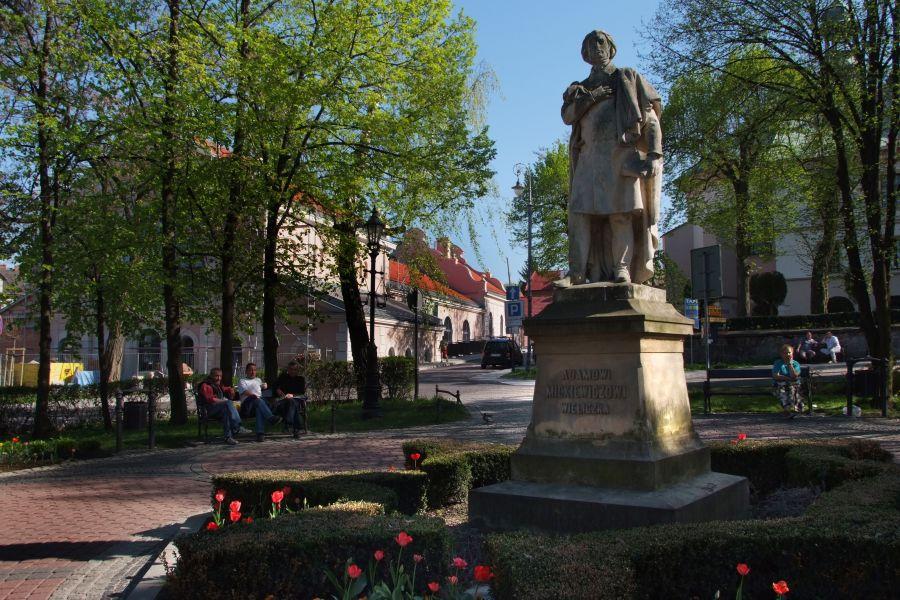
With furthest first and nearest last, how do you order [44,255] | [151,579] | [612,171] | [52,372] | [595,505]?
1. [52,372]
2. [44,255]
3. [612,171]
4. [595,505]
5. [151,579]

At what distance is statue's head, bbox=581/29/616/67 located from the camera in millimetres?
6383

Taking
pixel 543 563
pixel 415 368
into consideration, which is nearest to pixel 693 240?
pixel 415 368

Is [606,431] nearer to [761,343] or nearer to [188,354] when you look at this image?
[761,343]

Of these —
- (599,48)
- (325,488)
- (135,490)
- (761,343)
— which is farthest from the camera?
(761,343)

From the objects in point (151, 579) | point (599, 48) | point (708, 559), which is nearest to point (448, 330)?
point (599, 48)

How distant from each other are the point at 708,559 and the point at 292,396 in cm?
1114

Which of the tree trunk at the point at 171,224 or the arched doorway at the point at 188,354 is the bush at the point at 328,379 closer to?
the tree trunk at the point at 171,224

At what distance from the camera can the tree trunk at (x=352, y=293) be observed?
1809cm

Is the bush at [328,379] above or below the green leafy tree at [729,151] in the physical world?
below

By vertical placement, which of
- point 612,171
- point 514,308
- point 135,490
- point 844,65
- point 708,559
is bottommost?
point 135,490

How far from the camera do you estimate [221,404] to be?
13.4 meters

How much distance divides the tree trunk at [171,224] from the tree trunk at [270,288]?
1992 mm

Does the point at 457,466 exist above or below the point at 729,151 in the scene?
below

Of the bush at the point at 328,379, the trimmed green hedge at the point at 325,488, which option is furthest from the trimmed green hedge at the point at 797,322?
the trimmed green hedge at the point at 325,488
